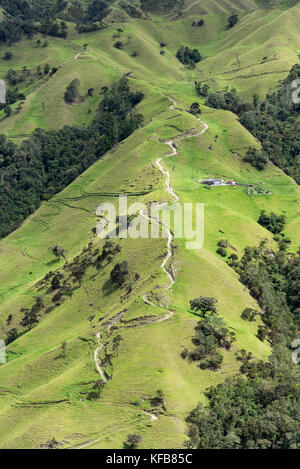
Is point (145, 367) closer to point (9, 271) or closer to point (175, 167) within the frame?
point (9, 271)

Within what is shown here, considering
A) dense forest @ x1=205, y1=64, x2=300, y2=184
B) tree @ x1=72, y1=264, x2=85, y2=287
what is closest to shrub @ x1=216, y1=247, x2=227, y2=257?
tree @ x1=72, y1=264, x2=85, y2=287

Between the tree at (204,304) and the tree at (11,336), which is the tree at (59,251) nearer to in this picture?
the tree at (11,336)

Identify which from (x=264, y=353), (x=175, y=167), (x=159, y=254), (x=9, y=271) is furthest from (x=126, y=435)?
(x=175, y=167)

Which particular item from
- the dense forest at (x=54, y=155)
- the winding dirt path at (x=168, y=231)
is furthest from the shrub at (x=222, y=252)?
the dense forest at (x=54, y=155)

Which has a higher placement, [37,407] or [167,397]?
[167,397]

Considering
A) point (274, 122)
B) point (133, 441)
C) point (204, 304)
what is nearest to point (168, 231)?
point (204, 304)

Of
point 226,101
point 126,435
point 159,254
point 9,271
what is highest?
point 226,101
